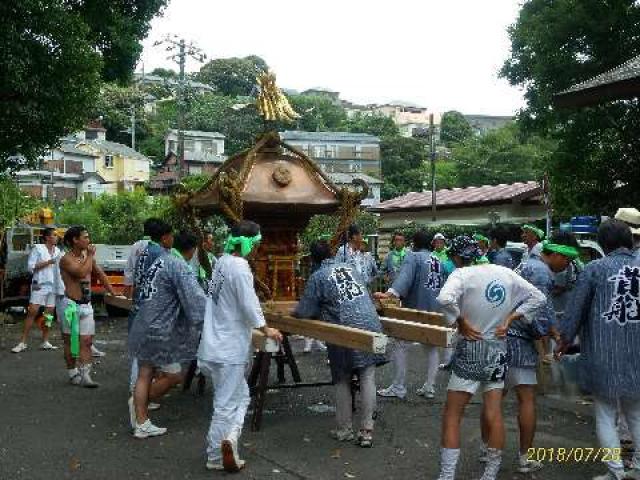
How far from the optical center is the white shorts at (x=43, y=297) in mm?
12164

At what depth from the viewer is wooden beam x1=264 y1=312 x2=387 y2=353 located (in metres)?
5.50

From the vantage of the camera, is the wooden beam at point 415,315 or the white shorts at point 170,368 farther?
the wooden beam at point 415,315

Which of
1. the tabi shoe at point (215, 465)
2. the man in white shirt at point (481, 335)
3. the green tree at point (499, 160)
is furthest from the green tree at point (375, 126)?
the man in white shirt at point (481, 335)

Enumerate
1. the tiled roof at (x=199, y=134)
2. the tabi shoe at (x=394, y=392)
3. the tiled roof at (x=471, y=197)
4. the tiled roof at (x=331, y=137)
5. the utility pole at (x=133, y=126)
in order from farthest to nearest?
the tiled roof at (x=331, y=137) → the tiled roof at (x=199, y=134) → the utility pole at (x=133, y=126) → the tiled roof at (x=471, y=197) → the tabi shoe at (x=394, y=392)

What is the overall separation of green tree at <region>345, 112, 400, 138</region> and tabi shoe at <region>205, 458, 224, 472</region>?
62.9 metres

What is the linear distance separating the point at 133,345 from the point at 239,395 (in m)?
1.50

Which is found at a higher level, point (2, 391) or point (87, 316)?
point (87, 316)

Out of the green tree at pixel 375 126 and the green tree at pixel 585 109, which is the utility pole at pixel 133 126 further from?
the green tree at pixel 585 109

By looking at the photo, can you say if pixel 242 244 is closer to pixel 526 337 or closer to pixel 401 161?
pixel 526 337

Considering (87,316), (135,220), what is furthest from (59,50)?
(135,220)

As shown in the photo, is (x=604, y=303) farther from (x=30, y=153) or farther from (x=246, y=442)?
(x=30, y=153)

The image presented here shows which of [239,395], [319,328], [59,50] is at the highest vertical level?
[59,50]

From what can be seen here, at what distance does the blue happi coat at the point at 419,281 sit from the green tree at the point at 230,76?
76.3m

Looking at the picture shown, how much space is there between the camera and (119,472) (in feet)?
18.9
